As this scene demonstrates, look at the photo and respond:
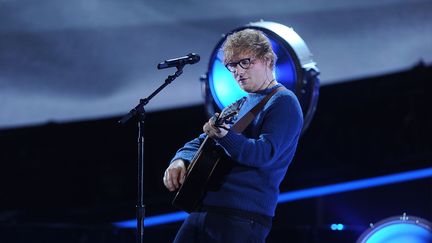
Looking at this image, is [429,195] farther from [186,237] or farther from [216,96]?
[186,237]

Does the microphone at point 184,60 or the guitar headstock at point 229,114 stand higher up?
the microphone at point 184,60

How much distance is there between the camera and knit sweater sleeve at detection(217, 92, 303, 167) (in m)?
2.26

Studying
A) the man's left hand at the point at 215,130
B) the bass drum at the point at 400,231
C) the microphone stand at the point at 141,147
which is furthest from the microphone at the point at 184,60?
the bass drum at the point at 400,231

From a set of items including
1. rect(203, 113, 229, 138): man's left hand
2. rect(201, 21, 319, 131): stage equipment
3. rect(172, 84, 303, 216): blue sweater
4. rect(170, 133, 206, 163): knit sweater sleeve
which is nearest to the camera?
rect(203, 113, 229, 138): man's left hand

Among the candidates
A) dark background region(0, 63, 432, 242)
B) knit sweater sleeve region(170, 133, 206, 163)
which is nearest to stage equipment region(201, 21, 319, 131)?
knit sweater sleeve region(170, 133, 206, 163)

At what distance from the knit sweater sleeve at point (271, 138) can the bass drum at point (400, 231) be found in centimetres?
112

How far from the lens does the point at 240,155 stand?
2.26m

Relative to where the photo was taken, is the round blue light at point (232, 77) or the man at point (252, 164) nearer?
the man at point (252, 164)

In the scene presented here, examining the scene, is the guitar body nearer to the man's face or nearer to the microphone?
the man's face

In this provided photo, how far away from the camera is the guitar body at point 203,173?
2.42 metres

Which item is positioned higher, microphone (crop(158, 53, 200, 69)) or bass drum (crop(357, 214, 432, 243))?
microphone (crop(158, 53, 200, 69))

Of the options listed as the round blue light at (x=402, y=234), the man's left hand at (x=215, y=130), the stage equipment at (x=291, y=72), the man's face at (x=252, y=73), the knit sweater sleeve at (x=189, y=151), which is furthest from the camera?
the stage equipment at (x=291, y=72)

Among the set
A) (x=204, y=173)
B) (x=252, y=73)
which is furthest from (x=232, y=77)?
(x=204, y=173)

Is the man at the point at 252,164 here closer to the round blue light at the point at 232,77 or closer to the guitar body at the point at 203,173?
the guitar body at the point at 203,173
